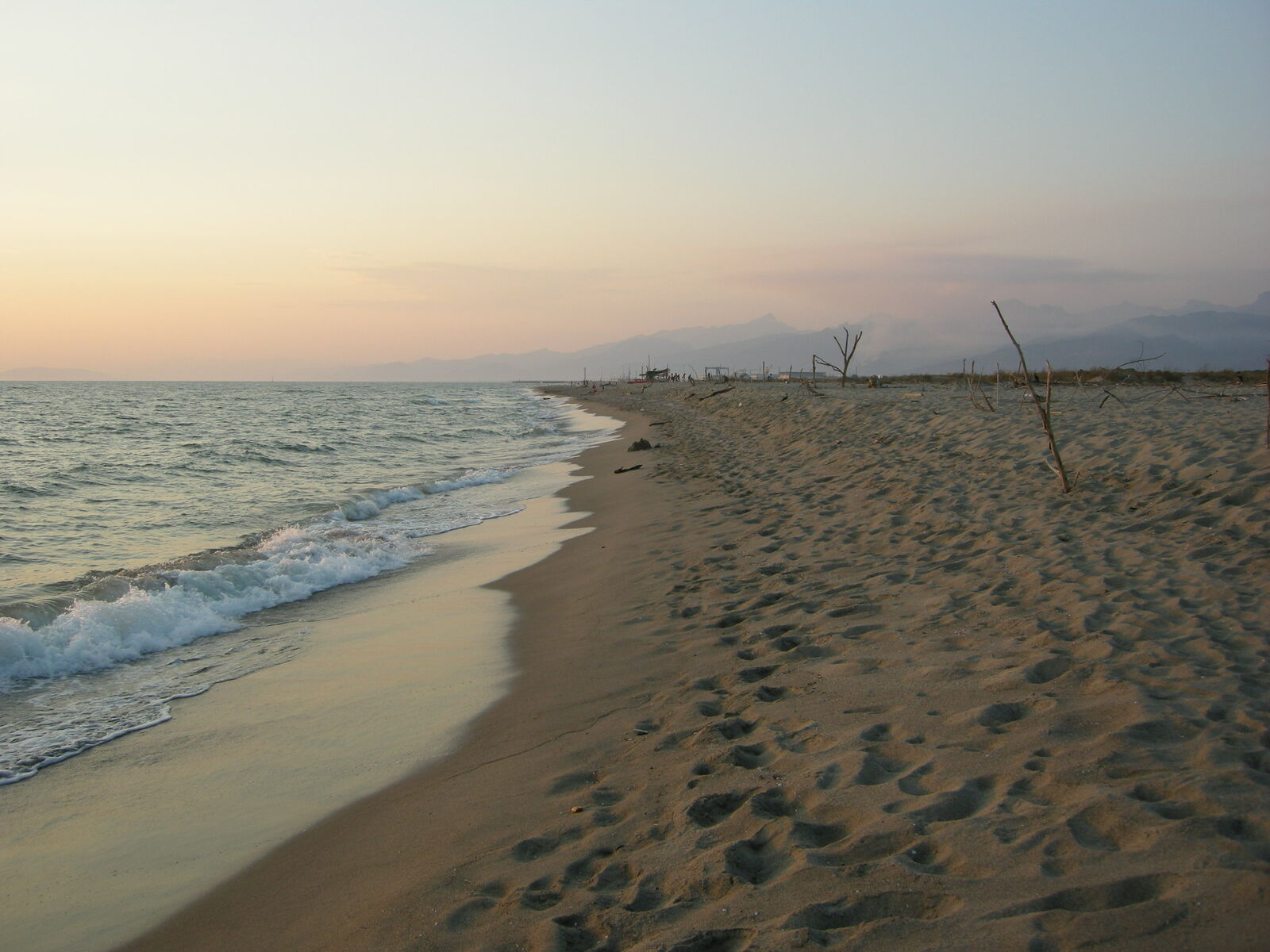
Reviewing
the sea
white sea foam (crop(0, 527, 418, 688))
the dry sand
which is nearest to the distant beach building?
the sea

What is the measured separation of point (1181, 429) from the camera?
10.4 m

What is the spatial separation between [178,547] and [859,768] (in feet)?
32.6

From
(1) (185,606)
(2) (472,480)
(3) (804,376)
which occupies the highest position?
(3) (804,376)

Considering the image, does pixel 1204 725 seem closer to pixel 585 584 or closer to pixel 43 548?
pixel 585 584

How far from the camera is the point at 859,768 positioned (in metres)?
3.24

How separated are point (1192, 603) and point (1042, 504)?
319cm

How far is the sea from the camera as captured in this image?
5.54 meters

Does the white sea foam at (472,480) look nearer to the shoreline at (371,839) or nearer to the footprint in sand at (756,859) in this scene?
the shoreline at (371,839)

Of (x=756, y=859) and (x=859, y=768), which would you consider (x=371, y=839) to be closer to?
(x=756, y=859)

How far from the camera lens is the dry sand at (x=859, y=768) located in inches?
94.3

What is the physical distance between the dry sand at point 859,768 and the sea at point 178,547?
2482 millimetres

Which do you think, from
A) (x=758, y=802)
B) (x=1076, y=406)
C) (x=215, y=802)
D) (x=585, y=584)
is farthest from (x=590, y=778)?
(x=1076, y=406)

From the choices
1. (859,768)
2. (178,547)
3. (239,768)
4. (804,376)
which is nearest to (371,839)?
(239,768)

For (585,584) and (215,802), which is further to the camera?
(585,584)
